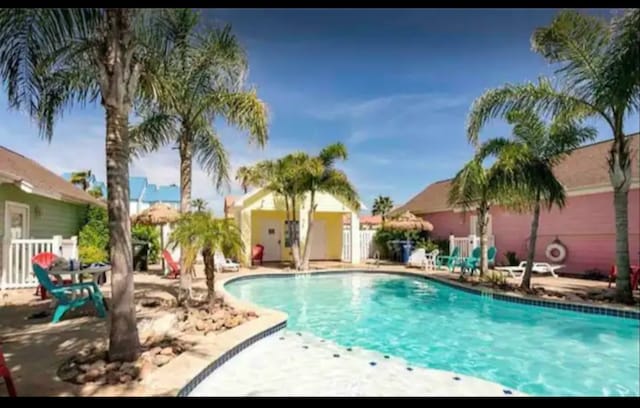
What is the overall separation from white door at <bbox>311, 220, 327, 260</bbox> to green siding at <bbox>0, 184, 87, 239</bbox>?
1169 cm

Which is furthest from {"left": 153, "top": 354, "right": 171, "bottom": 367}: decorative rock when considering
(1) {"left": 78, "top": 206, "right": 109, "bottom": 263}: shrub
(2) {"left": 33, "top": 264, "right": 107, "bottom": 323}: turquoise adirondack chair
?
(1) {"left": 78, "top": 206, "right": 109, "bottom": 263}: shrub

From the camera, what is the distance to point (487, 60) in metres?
7.89

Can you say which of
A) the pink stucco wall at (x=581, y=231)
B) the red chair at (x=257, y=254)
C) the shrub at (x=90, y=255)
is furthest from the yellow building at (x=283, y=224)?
the pink stucco wall at (x=581, y=231)

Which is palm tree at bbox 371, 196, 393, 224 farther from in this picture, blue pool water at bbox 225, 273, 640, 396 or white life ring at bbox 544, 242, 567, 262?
blue pool water at bbox 225, 273, 640, 396

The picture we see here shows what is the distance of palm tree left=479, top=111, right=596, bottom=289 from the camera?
36.9 feet

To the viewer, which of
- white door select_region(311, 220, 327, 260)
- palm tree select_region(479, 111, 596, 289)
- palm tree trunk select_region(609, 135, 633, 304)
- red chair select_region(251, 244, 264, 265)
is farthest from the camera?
white door select_region(311, 220, 327, 260)

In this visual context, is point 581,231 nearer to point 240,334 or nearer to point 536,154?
point 536,154

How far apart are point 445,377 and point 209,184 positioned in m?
8.39

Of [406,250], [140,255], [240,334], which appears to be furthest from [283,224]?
[240,334]

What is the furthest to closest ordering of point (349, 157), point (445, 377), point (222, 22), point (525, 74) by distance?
point (349, 157)
point (525, 74)
point (222, 22)
point (445, 377)

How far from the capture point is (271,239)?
23.4m

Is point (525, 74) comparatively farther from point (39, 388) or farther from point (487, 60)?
point (39, 388)
